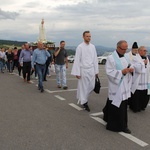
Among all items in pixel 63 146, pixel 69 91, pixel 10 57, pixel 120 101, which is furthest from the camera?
pixel 10 57

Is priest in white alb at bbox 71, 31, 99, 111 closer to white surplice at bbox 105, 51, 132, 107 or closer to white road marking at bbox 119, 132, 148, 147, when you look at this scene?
white surplice at bbox 105, 51, 132, 107

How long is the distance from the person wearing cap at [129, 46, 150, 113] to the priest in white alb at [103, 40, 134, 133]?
1.33 metres

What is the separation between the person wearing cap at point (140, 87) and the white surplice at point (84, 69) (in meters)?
1.11

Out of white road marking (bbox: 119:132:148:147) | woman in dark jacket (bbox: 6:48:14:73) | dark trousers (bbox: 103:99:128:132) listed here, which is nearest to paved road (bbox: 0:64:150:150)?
white road marking (bbox: 119:132:148:147)

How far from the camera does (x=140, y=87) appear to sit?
711 cm

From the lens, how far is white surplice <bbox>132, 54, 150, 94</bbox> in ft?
20.9

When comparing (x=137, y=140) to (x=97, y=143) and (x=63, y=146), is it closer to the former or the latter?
(x=97, y=143)

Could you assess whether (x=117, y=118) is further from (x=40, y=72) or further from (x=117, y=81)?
(x=40, y=72)

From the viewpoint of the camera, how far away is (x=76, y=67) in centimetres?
704

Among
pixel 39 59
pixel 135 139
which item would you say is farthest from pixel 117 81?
pixel 39 59

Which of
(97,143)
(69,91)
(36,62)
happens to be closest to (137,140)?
(97,143)

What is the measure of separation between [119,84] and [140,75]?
1.98m

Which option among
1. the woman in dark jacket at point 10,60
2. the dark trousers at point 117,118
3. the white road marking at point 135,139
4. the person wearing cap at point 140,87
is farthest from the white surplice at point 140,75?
the woman in dark jacket at point 10,60

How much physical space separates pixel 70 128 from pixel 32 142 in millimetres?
1041
